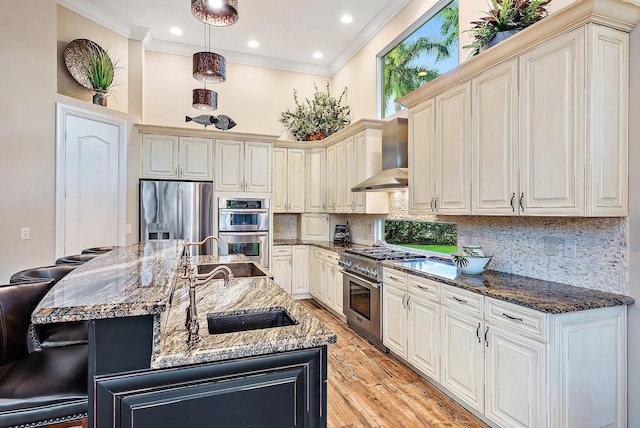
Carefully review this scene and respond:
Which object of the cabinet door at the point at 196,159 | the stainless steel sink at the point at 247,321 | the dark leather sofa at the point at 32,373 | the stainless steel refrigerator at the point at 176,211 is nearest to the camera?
the dark leather sofa at the point at 32,373

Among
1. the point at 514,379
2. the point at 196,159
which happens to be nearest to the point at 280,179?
the point at 196,159

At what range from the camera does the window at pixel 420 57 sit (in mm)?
3578

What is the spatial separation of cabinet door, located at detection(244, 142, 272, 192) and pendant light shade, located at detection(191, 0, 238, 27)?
273 centimetres

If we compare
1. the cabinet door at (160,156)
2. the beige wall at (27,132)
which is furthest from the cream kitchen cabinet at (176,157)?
the beige wall at (27,132)

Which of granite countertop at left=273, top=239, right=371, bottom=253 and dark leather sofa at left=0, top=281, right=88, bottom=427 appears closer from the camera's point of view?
dark leather sofa at left=0, top=281, right=88, bottom=427

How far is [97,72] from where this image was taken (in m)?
4.25

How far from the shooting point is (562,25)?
2.01 metres

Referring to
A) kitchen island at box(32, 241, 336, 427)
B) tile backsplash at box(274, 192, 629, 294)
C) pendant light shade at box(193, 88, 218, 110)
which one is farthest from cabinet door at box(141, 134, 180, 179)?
tile backsplash at box(274, 192, 629, 294)

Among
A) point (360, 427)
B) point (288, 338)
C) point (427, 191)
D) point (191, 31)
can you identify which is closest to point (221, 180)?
point (191, 31)

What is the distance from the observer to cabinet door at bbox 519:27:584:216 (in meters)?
1.97

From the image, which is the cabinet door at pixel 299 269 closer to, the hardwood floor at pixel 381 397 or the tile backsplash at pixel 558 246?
the hardwood floor at pixel 381 397

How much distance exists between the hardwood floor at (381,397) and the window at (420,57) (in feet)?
9.90

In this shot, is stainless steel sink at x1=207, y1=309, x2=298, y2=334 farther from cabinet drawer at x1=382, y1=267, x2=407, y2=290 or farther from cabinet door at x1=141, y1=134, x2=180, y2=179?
cabinet door at x1=141, y1=134, x2=180, y2=179

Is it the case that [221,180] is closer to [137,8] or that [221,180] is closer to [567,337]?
[137,8]
